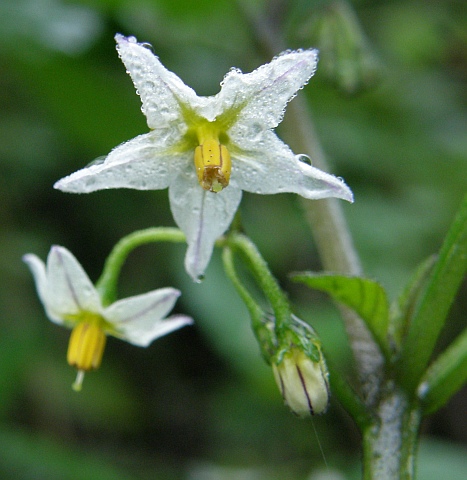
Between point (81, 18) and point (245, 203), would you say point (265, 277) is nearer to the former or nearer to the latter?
point (81, 18)

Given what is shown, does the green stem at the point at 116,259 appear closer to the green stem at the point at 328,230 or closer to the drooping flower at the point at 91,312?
the drooping flower at the point at 91,312

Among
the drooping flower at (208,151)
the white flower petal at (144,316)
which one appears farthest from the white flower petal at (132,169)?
the white flower petal at (144,316)

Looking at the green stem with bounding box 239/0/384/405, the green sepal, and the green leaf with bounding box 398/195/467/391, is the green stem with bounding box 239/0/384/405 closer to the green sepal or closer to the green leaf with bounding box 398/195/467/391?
the green leaf with bounding box 398/195/467/391

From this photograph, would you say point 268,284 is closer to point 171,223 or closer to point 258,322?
point 258,322

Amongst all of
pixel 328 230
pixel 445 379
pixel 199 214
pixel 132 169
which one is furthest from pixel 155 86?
pixel 445 379

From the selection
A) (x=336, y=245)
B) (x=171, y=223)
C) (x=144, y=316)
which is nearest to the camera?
(x=144, y=316)

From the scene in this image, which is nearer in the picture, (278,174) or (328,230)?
(278,174)

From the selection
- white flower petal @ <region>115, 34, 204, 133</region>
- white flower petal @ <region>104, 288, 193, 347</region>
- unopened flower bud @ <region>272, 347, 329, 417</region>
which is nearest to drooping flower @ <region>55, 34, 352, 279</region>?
white flower petal @ <region>115, 34, 204, 133</region>
